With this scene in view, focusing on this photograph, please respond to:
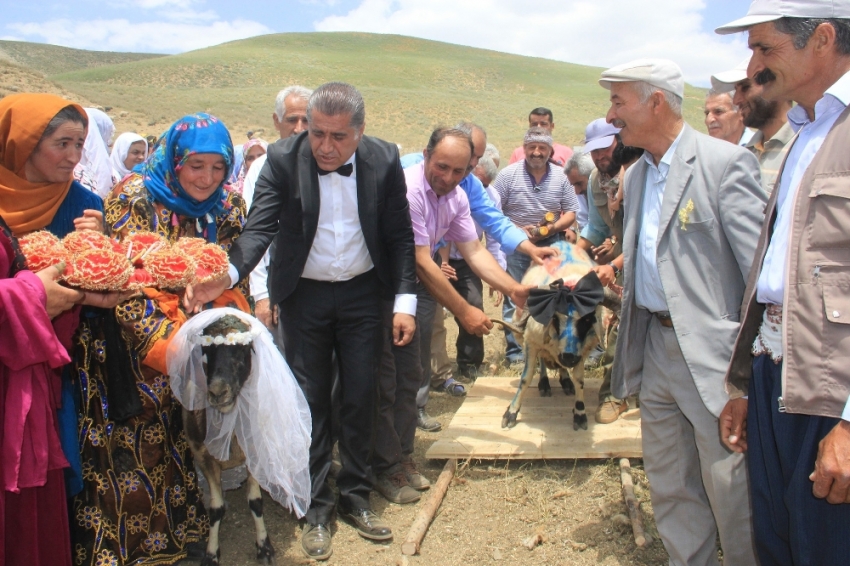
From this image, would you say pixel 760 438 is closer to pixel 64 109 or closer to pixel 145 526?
pixel 145 526

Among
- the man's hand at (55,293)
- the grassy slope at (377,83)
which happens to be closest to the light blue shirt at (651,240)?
the man's hand at (55,293)

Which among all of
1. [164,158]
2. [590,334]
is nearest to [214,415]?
[164,158]

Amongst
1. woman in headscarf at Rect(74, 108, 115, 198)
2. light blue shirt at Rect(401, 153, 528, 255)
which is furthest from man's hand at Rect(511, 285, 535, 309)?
woman in headscarf at Rect(74, 108, 115, 198)

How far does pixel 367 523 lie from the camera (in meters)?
4.22

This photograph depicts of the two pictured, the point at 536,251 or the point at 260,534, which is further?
the point at 536,251

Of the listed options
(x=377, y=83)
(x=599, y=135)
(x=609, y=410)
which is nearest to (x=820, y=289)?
(x=599, y=135)

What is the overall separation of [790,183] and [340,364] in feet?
9.21

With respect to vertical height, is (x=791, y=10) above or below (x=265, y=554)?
above

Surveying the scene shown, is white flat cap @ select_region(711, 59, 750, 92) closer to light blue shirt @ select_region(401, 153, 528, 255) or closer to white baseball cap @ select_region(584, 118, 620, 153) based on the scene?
white baseball cap @ select_region(584, 118, 620, 153)

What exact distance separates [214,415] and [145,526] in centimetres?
73

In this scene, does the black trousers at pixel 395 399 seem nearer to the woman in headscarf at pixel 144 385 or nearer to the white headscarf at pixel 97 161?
the woman in headscarf at pixel 144 385

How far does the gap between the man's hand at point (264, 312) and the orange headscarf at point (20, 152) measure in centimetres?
166

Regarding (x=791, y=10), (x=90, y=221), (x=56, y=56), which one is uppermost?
(x=56, y=56)

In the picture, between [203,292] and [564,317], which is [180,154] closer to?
[203,292]
